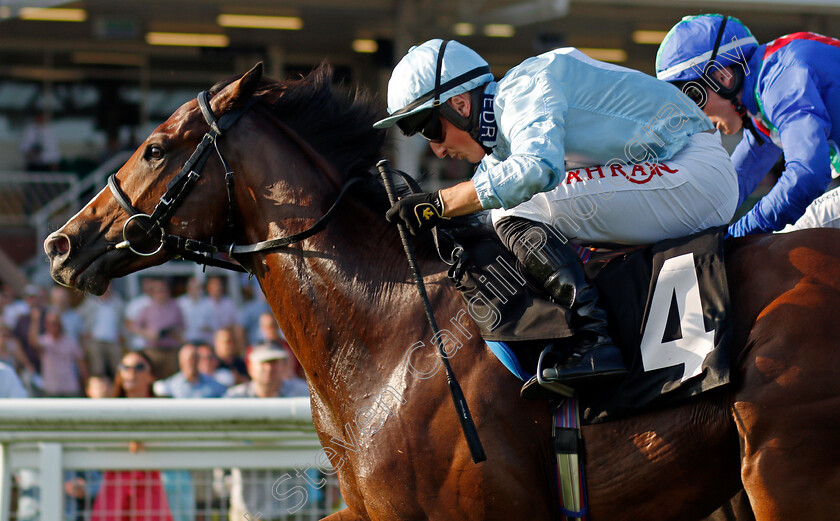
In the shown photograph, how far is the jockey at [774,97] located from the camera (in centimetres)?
268

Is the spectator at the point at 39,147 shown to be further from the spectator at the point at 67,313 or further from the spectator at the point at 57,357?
the spectator at the point at 57,357

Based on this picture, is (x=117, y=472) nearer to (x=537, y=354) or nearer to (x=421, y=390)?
(x=421, y=390)

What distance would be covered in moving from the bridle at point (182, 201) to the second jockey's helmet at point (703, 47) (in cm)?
123

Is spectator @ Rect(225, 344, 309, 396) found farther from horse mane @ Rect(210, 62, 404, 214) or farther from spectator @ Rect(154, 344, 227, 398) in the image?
horse mane @ Rect(210, 62, 404, 214)

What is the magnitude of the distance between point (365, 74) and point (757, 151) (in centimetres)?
1006

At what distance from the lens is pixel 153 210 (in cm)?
280

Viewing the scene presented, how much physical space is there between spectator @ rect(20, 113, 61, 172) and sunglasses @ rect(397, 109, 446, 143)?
10.9m

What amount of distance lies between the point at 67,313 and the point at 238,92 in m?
6.65

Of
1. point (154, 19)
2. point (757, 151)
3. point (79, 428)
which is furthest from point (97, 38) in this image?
point (757, 151)

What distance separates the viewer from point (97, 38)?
1288 centimetres

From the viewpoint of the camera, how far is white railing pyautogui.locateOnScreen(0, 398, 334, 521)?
11.9 ft

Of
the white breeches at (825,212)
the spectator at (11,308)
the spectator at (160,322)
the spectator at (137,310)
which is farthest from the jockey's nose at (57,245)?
the spectator at (11,308)

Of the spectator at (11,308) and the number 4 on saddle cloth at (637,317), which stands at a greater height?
the spectator at (11,308)

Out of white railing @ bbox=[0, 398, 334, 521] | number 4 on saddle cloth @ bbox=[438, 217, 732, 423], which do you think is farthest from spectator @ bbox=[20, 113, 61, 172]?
number 4 on saddle cloth @ bbox=[438, 217, 732, 423]
